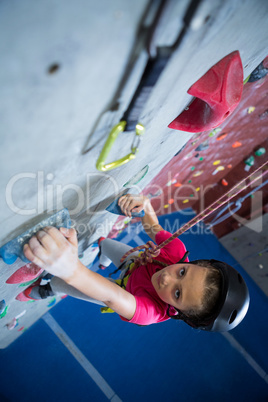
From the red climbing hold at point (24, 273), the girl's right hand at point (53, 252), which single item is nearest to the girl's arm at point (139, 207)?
the red climbing hold at point (24, 273)

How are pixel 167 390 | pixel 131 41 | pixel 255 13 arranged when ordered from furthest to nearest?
pixel 167 390 → pixel 255 13 → pixel 131 41

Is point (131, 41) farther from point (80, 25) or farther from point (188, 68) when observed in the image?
point (188, 68)

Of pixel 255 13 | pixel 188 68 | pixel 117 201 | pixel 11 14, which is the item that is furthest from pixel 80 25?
pixel 117 201

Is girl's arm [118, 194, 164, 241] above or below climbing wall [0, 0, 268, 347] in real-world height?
below

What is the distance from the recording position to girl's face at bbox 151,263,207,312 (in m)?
1.03

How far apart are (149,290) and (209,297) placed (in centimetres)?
34

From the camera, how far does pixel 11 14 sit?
25cm

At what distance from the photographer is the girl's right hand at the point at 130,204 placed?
1316 mm

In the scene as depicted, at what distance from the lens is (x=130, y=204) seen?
53.1 inches

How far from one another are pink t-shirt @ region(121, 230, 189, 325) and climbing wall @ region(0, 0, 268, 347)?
0.64 metres

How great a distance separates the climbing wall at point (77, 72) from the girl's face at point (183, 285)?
63 centimetres

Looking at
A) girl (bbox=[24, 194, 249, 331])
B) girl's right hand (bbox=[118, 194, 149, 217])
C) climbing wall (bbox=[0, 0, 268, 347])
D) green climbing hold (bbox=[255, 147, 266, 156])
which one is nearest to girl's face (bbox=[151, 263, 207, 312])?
girl (bbox=[24, 194, 249, 331])

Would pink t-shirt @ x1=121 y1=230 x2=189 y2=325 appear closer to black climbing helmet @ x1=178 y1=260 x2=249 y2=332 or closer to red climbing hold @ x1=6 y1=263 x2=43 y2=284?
black climbing helmet @ x1=178 y1=260 x2=249 y2=332

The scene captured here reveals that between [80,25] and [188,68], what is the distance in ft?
1.05
